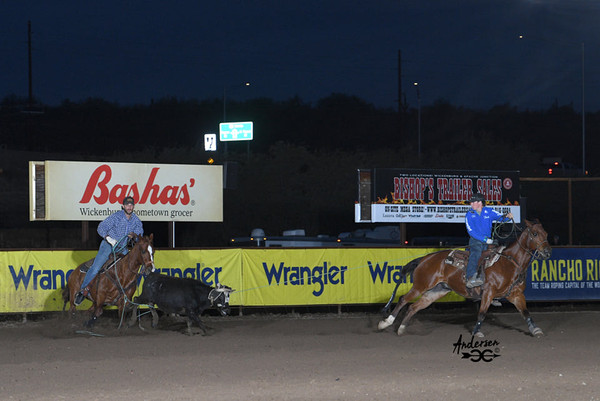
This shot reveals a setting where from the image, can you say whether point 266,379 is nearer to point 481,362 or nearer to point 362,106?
point 481,362

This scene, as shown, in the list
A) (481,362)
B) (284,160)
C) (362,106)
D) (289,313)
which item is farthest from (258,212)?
(362,106)

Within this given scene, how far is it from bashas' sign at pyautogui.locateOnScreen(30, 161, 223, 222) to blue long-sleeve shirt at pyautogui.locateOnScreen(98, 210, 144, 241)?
390cm

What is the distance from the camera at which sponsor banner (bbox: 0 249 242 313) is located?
17.1m

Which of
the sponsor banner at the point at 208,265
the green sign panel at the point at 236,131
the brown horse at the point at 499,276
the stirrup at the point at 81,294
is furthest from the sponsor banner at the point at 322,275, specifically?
the green sign panel at the point at 236,131

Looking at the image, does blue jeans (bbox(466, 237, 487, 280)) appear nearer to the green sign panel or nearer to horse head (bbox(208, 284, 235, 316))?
horse head (bbox(208, 284, 235, 316))

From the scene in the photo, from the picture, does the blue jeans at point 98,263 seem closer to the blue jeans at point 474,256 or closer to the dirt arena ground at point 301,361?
the dirt arena ground at point 301,361

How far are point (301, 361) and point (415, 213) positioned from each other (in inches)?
363

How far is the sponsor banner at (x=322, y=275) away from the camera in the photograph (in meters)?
18.3

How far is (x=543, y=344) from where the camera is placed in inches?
529

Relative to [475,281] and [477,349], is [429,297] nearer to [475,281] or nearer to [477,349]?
[475,281]

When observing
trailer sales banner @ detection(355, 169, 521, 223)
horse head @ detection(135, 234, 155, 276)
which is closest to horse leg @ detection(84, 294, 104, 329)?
horse head @ detection(135, 234, 155, 276)

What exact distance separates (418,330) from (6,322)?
8.53m

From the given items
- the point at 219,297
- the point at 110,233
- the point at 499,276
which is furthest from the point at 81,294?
the point at 499,276

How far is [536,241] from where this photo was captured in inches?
565
